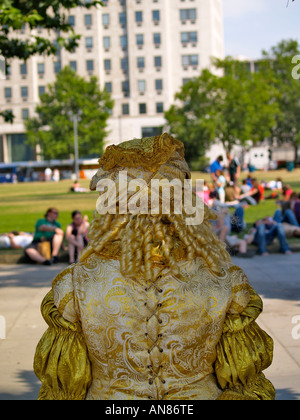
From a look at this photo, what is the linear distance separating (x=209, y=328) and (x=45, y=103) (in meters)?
66.4

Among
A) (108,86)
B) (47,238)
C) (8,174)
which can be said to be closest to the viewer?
(47,238)

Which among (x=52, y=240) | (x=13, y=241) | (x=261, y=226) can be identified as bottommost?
(x=13, y=241)

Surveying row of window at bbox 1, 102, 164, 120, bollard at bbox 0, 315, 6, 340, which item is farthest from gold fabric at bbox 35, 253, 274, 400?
row of window at bbox 1, 102, 164, 120

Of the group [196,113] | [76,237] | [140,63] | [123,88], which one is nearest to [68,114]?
Answer: [123,88]

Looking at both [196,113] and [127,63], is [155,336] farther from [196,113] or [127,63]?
[127,63]

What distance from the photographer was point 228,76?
172ft

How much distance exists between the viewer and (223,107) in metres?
53.9

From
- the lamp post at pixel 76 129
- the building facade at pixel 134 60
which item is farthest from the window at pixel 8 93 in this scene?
the lamp post at pixel 76 129

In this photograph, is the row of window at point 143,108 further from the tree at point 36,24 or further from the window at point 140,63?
the tree at point 36,24

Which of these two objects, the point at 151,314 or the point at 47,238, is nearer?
the point at 151,314

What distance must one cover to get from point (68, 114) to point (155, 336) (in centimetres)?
6561

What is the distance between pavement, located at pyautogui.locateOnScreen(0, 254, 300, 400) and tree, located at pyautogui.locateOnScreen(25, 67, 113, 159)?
54856 millimetres

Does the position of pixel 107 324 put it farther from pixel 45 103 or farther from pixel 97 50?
pixel 97 50

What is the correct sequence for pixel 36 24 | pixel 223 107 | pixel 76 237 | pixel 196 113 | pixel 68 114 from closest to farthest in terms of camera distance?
pixel 76 237 < pixel 36 24 < pixel 223 107 < pixel 196 113 < pixel 68 114
